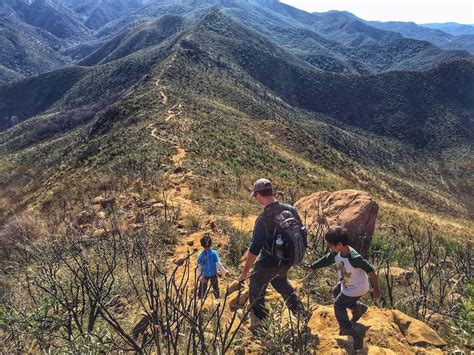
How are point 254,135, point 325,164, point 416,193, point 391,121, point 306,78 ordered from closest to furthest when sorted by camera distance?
1. point 254,135
2. point 325,164
3. point 416,193
4. point 391,121
5. point 306,78

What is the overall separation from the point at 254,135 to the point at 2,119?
98.2 metres

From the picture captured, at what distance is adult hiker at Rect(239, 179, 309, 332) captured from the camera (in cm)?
385

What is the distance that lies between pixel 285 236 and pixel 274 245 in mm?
172

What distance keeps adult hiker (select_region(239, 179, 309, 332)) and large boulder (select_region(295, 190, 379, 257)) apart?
283 centimetres

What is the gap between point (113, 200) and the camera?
10.7 m

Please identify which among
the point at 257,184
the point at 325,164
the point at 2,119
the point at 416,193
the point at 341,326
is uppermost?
the point at 257,184

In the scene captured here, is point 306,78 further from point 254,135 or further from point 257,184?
point 257,184

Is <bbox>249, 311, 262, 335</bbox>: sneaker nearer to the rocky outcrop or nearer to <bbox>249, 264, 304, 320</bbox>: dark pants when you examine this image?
<bbox>249, 264, 304, 320</bbox>: dark pants

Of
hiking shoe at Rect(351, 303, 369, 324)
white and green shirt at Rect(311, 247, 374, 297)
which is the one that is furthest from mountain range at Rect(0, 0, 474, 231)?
hiking shoe at Rect(351, 303, 369, 324)

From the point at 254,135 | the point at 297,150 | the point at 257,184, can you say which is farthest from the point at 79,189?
the point at 297,150

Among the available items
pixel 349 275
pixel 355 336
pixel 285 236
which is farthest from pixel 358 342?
pixel 285 236

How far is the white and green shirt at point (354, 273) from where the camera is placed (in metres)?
3.97

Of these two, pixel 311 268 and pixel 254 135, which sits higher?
pixel 311 268

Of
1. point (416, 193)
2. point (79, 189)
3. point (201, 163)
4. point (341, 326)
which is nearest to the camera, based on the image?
point (341, 326)
